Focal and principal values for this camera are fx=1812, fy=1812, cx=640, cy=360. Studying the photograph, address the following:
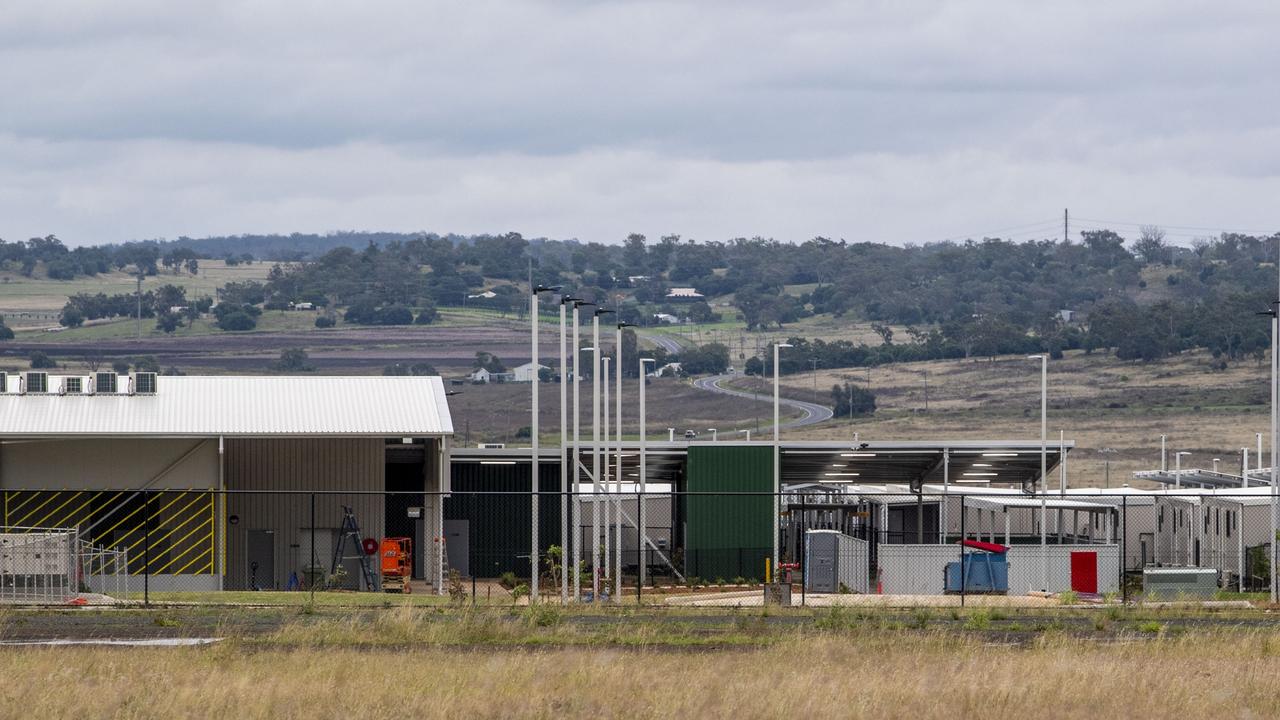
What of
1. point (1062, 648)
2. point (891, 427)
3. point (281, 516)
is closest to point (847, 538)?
point (281, 516)

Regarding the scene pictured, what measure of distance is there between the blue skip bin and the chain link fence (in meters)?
0.06

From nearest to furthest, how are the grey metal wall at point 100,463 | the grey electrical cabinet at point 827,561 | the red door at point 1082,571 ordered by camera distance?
the red door at point 1082,571, the grey metal wall at point 100,463, the grey electrical cabinet at point 827,561

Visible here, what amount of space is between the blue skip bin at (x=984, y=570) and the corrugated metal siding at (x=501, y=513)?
1858cm

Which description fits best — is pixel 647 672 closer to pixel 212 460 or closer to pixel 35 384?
pixel 212 460

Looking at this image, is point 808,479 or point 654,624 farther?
point 808,479

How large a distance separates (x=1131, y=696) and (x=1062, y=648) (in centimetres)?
391

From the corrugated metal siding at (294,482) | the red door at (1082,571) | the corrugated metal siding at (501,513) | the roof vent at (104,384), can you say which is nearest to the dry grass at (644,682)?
the red door at (1082,571)

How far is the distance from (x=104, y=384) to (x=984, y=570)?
88.1ft

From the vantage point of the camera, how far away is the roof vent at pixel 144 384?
54531mm

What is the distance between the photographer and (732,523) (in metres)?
58.8

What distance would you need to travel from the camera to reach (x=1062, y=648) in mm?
26578

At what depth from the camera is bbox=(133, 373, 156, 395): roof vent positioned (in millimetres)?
54531

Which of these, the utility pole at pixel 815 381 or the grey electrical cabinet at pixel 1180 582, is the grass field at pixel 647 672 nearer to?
the grey electrical cabinet at pixel 1180 582

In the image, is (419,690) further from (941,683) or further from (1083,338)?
(1083,338)
